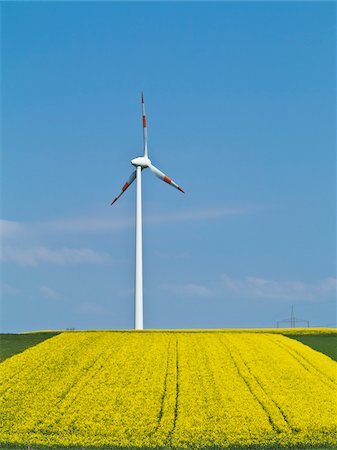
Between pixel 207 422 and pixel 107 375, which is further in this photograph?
pixel 107 375

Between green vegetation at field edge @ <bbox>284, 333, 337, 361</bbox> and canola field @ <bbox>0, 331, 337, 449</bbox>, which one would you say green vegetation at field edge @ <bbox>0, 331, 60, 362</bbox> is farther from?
green vegetation at field edge @ <bbox>284, 333, 337, 361</bbox>

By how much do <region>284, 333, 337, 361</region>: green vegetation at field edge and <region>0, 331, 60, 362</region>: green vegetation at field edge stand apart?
2047 centimetres

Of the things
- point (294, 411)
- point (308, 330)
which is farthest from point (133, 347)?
point (308, 330)

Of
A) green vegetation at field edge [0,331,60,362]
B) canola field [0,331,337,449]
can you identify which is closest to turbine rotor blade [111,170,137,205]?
green vegetation at field edge [0,331,60,362]

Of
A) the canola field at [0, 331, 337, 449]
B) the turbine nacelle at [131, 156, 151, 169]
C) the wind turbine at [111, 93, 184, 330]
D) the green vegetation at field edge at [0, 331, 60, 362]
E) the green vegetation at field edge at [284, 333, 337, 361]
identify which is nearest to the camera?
the canola field at [0, 331, 337, 449]

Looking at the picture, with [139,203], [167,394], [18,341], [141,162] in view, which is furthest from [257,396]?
[141,162]

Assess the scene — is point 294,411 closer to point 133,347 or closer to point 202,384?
point 202,384

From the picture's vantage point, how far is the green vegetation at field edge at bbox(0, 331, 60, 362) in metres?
45.7

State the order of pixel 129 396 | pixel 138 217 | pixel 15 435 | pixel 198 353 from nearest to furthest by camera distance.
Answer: pixel 15 435 → pixel 129 396 → pixel 198 353 → pixel 138 217

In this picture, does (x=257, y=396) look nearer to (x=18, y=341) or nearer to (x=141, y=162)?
(x=18, y=341)

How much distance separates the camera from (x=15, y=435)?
99.1 feet

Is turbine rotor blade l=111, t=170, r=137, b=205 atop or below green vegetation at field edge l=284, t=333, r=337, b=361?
atop

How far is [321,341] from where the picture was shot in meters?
52.0

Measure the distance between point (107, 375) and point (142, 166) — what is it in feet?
86.0
